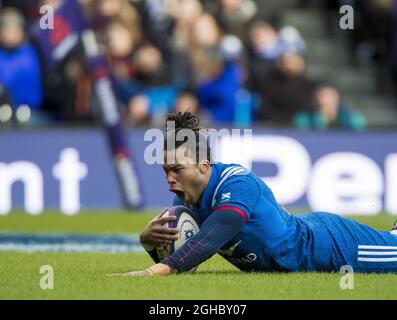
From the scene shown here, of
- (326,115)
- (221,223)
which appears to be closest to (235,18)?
(326,115)

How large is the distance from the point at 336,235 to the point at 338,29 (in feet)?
45.5

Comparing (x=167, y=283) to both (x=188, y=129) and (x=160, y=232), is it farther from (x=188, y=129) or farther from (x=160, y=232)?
(x=188, y=129)

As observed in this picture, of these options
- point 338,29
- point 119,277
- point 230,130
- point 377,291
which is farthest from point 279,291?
point 338,29

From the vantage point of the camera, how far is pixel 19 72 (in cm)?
1902

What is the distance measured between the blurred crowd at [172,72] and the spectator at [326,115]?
2cm

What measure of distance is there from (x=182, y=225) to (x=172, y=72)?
11165mm

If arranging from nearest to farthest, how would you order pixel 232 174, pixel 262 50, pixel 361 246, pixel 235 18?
pixel 232 174
pixel 361 246
pixel 262 50
pixel 235 18

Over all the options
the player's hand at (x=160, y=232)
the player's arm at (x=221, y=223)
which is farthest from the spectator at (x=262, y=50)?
the player's arm at (x=221, y=223)

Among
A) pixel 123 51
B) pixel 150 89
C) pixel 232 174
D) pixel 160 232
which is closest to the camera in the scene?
pixel 232 174

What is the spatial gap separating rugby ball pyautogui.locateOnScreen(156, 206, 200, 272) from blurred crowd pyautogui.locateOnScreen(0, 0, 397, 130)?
1015 cm

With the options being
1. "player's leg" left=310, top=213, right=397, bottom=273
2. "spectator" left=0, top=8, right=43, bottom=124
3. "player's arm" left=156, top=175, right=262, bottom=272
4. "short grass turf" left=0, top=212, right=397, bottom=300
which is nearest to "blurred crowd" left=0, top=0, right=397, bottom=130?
"spectator" left=0, top=8, right=43, bottom=124

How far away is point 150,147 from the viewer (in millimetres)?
19219
